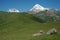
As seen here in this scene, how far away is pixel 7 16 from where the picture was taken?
620 feet

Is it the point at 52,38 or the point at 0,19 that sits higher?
the point at 0,19

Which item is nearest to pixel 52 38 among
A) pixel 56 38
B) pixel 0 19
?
pixel 56 38

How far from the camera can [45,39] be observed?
43.5m

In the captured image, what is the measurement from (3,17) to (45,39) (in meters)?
146

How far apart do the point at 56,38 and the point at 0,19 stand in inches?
5564

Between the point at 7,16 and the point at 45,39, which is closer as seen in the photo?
the point at 45,39

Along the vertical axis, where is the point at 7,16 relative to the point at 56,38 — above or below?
above

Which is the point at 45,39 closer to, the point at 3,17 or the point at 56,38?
the point at 56,38

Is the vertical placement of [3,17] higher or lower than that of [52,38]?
higher

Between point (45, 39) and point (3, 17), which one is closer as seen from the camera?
point (45, 39)

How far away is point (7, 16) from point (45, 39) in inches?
5821

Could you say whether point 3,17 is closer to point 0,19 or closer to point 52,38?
point 0,19

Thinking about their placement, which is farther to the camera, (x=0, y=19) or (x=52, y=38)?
(x=0, y=19)

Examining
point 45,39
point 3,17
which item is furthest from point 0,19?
point 45,39
